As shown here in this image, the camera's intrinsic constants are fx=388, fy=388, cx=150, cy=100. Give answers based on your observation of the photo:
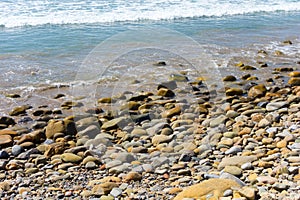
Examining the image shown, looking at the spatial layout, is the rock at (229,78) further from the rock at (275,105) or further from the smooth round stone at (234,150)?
the smooth round stone at (234,150)

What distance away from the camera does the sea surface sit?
8.95 meters

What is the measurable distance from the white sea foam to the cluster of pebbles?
32.4 ft

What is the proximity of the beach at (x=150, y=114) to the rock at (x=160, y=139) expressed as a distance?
0.05ft

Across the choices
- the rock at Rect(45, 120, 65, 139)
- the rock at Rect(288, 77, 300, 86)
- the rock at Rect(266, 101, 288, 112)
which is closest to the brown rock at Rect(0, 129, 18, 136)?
the rock at Rect(45, 120, 65, 139)

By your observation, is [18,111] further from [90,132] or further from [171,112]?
[171,112]

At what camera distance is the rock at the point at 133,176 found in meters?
4.45

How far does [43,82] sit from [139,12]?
10.8 metres

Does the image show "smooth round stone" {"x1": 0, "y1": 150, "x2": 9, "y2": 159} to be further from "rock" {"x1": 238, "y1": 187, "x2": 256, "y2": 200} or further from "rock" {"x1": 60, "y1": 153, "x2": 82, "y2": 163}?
"rock" {"x1": 238, "y1": 187, "x2": 256, "y2": 200}

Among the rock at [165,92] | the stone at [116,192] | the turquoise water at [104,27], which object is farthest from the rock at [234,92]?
the stone at [116,192]

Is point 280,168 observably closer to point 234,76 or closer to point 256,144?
point 256,144

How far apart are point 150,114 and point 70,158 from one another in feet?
6.01

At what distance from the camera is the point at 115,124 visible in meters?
6.04

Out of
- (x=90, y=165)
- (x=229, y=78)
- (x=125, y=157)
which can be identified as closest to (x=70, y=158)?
(x=90, y=165)

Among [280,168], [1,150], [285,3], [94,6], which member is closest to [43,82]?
[1,150]
